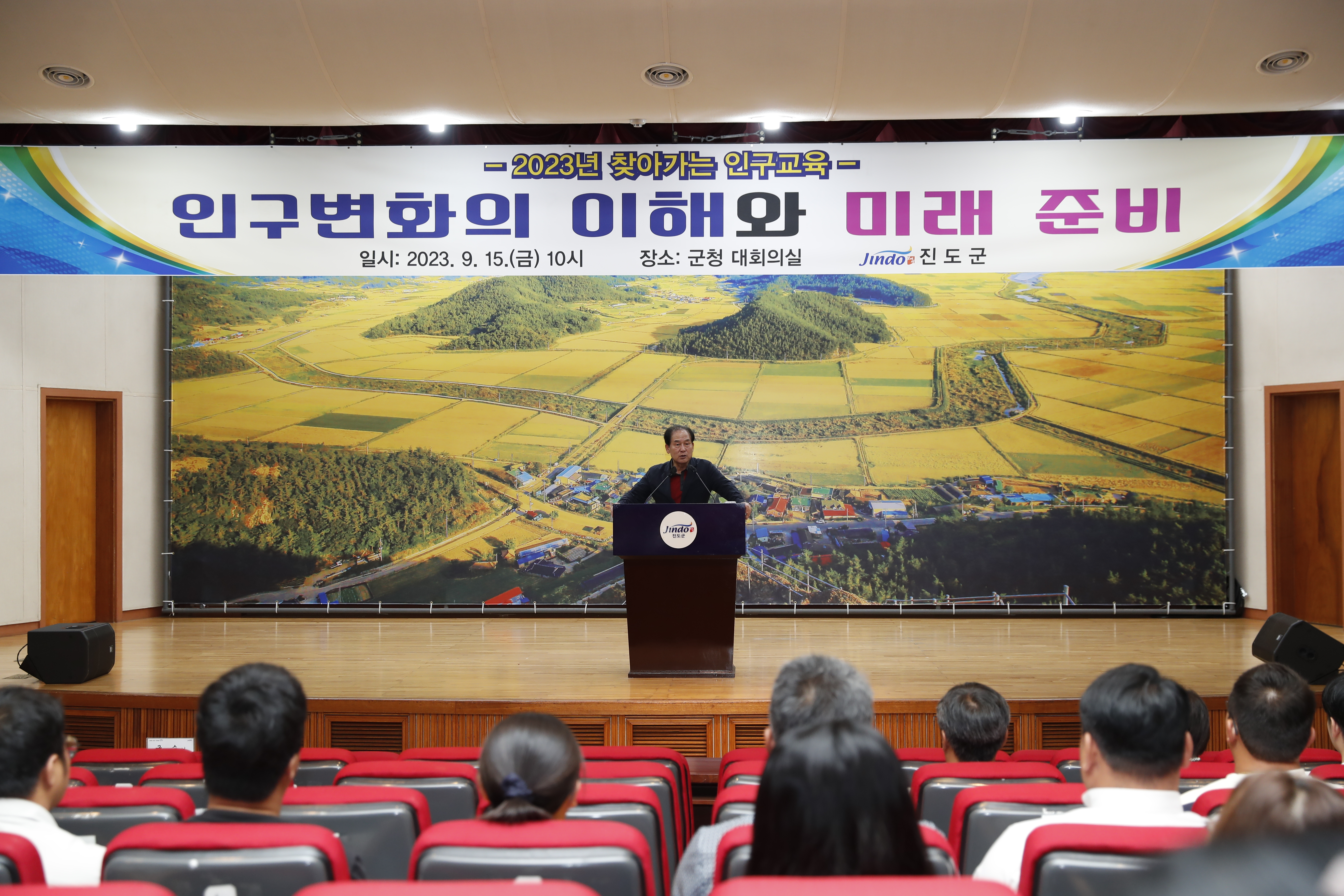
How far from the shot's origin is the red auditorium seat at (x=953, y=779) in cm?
199

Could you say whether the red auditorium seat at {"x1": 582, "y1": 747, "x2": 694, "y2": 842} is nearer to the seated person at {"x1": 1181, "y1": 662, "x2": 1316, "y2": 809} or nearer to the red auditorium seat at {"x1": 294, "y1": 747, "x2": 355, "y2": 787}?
the red auditorium seat at {"x1": 294, "y1": 747, "x2": 355, "y2": 787}

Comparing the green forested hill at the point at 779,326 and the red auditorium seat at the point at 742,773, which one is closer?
the red auditorium seat at the point at 742,773

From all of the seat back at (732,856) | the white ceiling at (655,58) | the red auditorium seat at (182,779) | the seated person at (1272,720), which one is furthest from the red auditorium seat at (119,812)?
the white ceiling at (655,58)

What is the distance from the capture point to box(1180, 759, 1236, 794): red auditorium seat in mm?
2285

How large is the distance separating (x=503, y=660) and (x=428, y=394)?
3057mm

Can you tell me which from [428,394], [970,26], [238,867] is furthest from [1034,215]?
[428,394]

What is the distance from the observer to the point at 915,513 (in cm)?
746

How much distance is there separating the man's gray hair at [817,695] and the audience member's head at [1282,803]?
0.83m

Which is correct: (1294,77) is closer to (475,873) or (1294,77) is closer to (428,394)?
(475,873)

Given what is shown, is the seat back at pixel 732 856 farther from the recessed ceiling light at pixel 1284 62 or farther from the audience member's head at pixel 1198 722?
the recessed ceiling light at pixel 1284 62

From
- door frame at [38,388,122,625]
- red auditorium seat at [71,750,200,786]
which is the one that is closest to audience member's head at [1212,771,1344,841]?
Answer: red auditorium seat at [71,750,200,786]

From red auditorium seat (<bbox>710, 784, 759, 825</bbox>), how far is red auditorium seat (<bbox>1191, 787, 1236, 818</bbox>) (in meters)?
0.82

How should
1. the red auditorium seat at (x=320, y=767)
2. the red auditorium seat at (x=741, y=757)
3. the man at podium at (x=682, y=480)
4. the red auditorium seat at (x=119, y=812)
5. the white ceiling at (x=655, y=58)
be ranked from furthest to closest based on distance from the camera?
the man at podium at (x=682, y=480), the white ceiling at (x=655, y=58), the red auditorium seat at (x=741, y=757), the red auditorium seat at (x=320, y=767), the red auditorium seat at (x=119, y=812)

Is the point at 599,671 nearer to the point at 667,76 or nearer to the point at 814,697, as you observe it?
the point at 667,76
